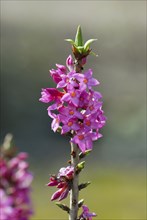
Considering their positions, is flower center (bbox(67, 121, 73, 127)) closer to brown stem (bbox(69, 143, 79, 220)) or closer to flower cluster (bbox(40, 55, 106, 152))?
flower cluster (bbox(40, 55, 106, 152))

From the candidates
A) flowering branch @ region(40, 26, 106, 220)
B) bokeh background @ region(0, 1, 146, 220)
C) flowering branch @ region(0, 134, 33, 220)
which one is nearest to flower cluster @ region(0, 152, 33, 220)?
A: flowering branch @ region(0, 134, 33, 220)

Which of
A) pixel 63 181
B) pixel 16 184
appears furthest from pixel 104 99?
pixel 16 184

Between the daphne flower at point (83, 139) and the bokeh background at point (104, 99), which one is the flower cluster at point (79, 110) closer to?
the daphne flower at point (83, 139)

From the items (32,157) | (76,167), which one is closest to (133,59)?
(32,157)

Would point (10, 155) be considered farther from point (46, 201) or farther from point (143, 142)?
point (143, 142)

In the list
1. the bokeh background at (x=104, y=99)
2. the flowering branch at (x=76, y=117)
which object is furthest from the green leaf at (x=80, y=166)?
the bokeh background at (x=104, y=99)

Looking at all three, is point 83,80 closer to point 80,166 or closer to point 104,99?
point 80,166
